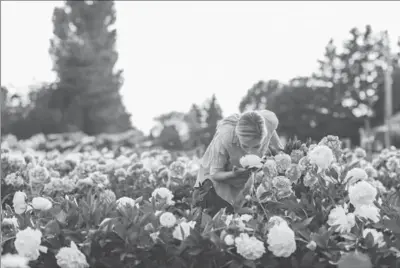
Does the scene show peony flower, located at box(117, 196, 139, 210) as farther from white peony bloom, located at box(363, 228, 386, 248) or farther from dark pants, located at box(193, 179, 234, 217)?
white peony bloom, located at box(363, 228, 386, 248)

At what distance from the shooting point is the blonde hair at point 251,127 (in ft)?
12.8

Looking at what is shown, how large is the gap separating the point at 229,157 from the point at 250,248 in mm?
1508

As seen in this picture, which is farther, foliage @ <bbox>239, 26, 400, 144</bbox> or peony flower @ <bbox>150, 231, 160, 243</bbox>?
foliage @ <bbox>239, 26, 400, 144</bbox>

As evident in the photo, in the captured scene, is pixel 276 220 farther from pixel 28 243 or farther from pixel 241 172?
pixel 28 243

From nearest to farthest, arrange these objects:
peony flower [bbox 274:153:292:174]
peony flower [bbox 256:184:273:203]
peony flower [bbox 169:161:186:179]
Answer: peony flower [bbox 256:184:273:203]
peony flower [bbox 274:153:292:174]
peony flower [bbox 169:161:186:179]

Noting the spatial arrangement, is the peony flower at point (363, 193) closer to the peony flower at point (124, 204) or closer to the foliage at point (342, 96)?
the peony flower at point (124, 204)

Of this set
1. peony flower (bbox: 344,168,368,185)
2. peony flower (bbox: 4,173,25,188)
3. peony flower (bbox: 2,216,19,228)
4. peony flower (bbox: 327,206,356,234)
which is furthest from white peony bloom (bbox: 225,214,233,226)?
peony flower (bbox: 4,173,25,188)

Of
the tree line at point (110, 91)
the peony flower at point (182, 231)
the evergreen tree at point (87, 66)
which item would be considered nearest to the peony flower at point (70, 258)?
the peony flower at point (182, 231)

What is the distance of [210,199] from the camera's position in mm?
4453

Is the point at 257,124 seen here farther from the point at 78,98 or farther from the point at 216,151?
the point at 78,98

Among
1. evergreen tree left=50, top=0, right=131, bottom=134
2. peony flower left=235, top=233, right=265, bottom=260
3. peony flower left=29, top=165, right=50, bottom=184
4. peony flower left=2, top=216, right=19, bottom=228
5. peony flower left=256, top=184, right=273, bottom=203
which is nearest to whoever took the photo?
peony flower left=235, top=233, right=265, bottom=260

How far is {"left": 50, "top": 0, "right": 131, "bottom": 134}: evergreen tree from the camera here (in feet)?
151

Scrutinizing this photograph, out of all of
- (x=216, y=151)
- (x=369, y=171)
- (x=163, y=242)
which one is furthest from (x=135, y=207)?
(x=369, y=171)

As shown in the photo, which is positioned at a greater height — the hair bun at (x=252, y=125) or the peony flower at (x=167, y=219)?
the hair bun at (x=252, y=125)
